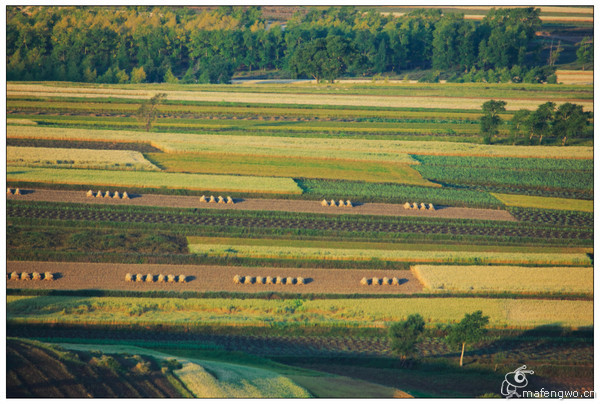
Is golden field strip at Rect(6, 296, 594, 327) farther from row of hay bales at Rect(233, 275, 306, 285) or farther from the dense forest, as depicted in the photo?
the dense forest

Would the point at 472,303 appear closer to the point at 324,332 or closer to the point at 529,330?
the point at 529,330


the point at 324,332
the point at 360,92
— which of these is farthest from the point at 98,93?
the point at 324,332

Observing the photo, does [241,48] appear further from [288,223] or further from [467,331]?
[467,331]

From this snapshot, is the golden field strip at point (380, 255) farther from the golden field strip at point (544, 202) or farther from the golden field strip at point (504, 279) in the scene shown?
the golden field strip at point (544, 202)

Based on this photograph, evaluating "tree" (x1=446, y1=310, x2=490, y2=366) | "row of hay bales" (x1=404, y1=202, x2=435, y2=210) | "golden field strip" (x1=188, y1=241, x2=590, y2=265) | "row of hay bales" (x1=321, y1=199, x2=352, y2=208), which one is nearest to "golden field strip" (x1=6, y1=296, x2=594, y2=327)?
"tree" (x1=446, y1=310, x2=490, y2=366)

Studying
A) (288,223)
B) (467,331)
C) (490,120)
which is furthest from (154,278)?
(490,120)
